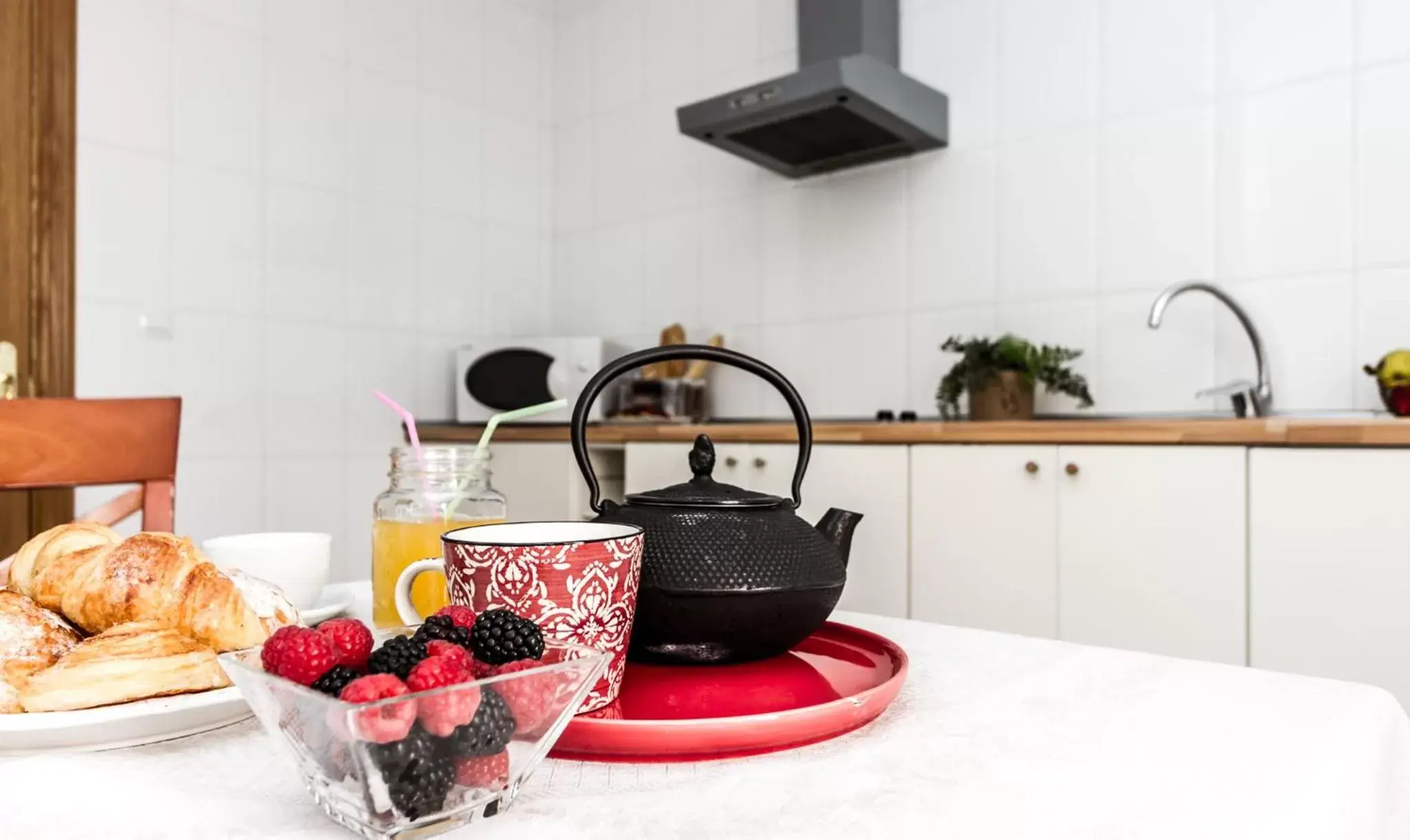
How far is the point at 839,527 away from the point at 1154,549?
44.1 inches

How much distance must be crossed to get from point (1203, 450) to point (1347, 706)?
3.69 ft

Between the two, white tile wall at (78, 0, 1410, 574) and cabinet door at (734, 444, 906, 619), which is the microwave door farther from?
cabinet door at (734, 444, 906, 619)

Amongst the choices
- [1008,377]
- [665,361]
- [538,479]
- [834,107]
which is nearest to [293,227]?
[538,479]

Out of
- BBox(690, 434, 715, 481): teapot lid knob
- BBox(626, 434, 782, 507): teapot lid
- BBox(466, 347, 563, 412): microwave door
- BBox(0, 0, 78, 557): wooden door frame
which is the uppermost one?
BBox(0, 0, 78, 557): wooden door frame

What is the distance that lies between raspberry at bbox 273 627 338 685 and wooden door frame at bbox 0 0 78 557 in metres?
2.28

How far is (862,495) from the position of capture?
203 centimetres

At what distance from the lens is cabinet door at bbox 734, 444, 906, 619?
1969 millimetres

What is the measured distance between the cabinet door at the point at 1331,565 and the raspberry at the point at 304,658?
1535 millimetres

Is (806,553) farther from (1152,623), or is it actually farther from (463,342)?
(463,342)

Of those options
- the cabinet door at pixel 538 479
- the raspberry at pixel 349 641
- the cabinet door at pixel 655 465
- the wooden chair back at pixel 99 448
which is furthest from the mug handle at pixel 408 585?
the cabinet door at pixel 538 479

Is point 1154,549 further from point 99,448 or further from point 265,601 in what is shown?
point 99,448

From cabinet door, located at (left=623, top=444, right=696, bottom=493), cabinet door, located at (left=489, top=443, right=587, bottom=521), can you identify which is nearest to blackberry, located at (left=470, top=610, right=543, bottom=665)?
cabinet door, located at (left=623, top=444, right=696, bottom=493)

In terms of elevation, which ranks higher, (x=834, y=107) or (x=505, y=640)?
(x=834, y=107)

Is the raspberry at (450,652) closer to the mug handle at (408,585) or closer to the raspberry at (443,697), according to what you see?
the raspberry at (443,697)
